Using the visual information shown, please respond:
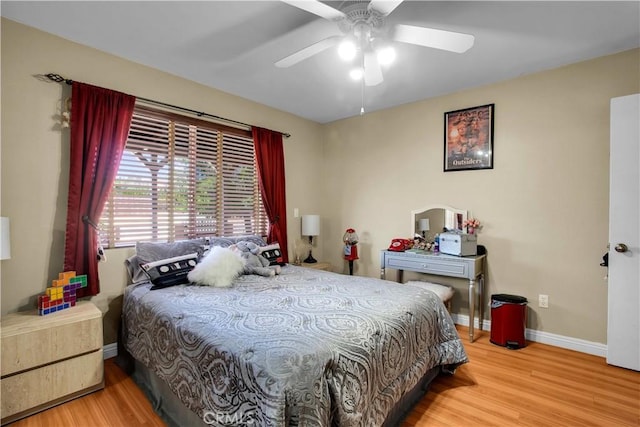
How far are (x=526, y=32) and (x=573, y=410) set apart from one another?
260cm

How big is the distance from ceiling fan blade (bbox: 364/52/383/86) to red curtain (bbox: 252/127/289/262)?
5.52 feet

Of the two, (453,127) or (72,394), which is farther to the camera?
(453,127)

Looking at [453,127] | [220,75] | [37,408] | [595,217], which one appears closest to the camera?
[37,408]

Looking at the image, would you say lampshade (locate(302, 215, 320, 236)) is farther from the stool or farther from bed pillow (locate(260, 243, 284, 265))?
the stool

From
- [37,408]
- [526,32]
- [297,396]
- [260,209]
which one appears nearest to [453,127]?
[526,32]

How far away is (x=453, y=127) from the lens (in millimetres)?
3330

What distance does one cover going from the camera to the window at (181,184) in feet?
8.68

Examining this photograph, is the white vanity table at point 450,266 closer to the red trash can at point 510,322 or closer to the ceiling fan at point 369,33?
the red trash can at point 510,322

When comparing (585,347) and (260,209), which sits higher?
(260,209)

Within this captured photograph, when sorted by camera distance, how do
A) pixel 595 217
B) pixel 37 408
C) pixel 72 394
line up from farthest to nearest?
pixel 595 217
pixel 72 394
pixel 37 408

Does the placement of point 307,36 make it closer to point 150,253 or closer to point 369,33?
point 369,33

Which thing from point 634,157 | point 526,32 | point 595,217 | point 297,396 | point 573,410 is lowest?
point 573,410

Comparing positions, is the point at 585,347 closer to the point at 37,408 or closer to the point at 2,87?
the point at 37,408

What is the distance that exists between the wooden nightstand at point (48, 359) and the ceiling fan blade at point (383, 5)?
2.63m
